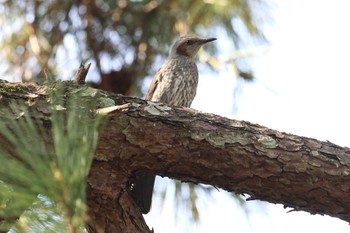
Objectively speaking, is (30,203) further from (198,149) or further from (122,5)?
(122,5)

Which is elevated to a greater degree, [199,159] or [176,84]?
[176,84]

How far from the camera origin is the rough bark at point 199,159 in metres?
2.57

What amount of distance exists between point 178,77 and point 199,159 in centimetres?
166

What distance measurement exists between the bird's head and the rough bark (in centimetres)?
135

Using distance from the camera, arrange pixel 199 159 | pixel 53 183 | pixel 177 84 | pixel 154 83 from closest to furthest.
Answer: pixel 53 183, pixel 199 159, pixel 154 83, pixel 177 84

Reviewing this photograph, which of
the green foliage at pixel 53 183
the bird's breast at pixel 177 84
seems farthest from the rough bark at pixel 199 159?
the bird's breast at pixel 177 84

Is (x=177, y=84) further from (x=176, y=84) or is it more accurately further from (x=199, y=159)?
(x=199, y=159)

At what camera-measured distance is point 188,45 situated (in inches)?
169

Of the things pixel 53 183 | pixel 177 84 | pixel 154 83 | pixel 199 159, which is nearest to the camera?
pixel 53 183

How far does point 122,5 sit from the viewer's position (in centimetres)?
397

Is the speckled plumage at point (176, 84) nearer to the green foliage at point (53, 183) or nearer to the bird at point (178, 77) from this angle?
the bird at point (178, 77)

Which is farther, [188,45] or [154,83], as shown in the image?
[188,45]

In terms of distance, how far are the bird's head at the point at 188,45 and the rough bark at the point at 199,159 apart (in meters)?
1.35

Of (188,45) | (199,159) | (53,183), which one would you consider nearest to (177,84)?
(188,45)
